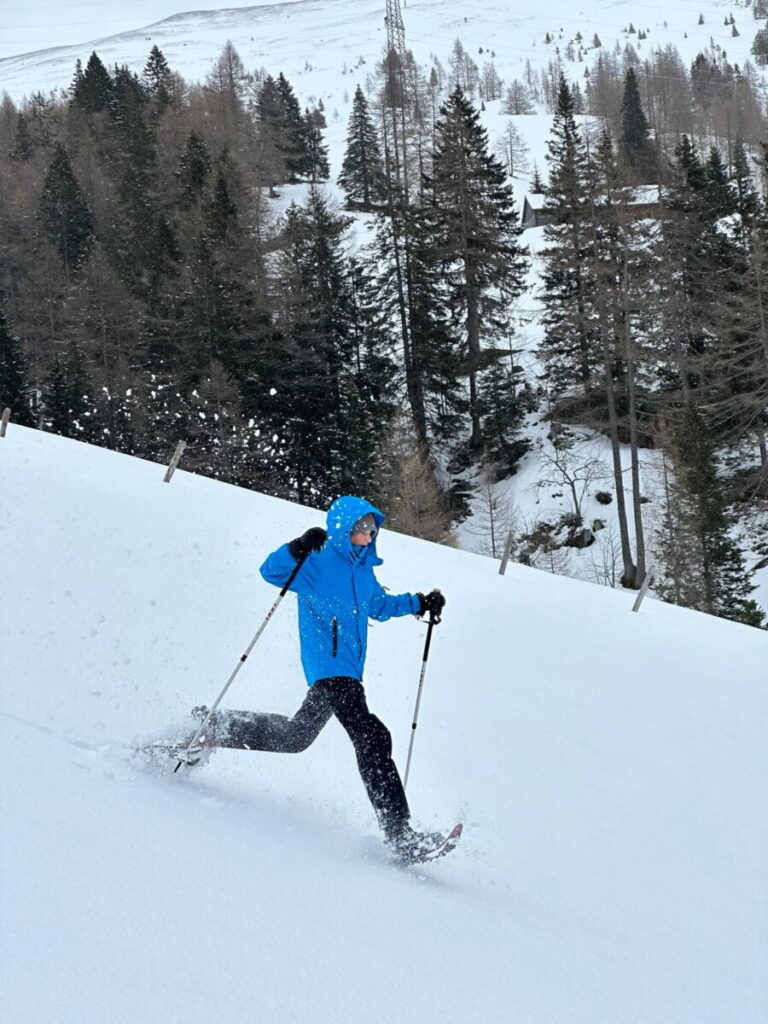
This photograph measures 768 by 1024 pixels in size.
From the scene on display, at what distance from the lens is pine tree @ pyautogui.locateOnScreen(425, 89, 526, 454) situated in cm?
3809

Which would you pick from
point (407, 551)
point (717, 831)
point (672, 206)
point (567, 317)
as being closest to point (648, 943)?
point (717, 831)

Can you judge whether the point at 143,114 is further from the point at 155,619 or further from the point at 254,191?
the point at 155,619

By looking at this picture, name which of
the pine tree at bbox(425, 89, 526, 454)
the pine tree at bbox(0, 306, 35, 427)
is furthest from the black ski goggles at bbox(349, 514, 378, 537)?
the pine tree at bbox(425, 89, 526, 454)

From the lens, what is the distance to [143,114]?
68.6 meters

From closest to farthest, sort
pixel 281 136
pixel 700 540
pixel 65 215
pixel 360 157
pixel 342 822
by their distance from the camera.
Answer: pixel 342 822, pixel 700 540, pixel 65 215, pixel 360 157, pixel 281 136

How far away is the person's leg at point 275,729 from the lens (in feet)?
14.2

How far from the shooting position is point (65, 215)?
171 ft

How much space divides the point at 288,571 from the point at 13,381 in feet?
115

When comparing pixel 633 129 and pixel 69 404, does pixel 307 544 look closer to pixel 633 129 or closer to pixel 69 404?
pixel 69 404

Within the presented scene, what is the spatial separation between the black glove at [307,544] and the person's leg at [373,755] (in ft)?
2.11

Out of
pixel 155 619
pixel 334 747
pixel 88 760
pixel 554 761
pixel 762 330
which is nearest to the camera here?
pixel 88 760

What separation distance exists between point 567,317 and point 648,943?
28485mm

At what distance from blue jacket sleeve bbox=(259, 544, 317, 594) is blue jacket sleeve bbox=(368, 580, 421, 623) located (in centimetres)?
39

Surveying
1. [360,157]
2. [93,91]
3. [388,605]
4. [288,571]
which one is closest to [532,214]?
[360,157]
